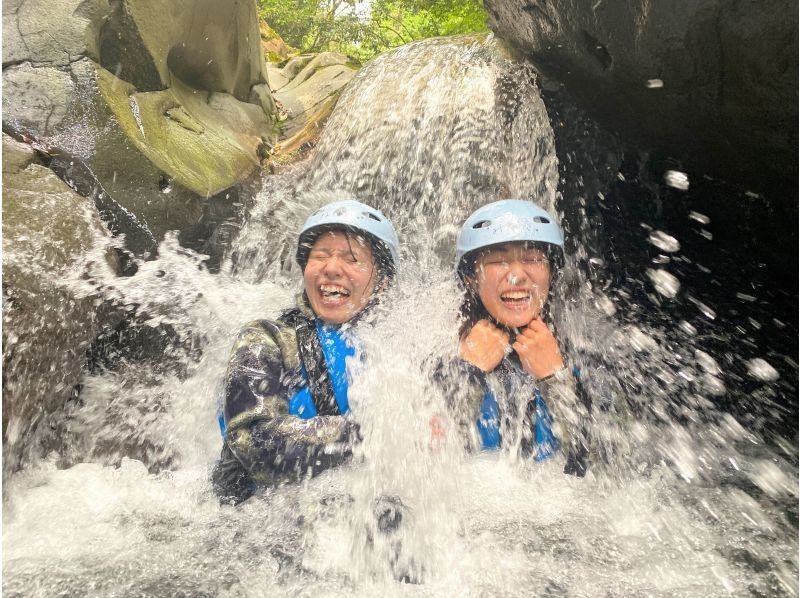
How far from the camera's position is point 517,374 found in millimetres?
3086

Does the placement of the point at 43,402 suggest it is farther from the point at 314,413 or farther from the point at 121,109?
the point at 121,109

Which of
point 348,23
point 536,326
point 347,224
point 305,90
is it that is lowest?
point 536,326

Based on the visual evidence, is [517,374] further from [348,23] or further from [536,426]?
[348,23]

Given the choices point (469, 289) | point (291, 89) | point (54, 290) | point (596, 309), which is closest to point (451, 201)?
point (596, 309)

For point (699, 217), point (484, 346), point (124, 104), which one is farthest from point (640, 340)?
point (124, 104)

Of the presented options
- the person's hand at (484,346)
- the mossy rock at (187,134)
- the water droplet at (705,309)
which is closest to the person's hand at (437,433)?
the person's hand at (484,346)

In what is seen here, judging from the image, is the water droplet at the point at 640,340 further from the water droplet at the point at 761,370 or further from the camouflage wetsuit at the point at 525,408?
the camouflage wetsuit at the point at 525,408

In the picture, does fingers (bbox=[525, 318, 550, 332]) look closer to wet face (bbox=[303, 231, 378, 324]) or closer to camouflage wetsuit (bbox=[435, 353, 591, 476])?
camouflage wetsuit (bbox=[435, 353, 591, 476])

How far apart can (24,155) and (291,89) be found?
26.2 feet

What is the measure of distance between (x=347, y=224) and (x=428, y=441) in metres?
1.29

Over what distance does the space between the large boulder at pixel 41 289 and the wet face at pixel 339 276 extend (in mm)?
1938

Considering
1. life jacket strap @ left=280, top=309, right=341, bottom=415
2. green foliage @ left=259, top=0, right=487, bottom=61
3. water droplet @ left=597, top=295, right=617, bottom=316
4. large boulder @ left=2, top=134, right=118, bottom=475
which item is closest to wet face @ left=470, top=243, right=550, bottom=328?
life jacket strap @ left=280, top=309, right=341, bottom=415

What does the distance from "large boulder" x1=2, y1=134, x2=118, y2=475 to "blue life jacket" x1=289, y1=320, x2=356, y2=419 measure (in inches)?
76.7

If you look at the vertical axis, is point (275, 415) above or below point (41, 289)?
below
